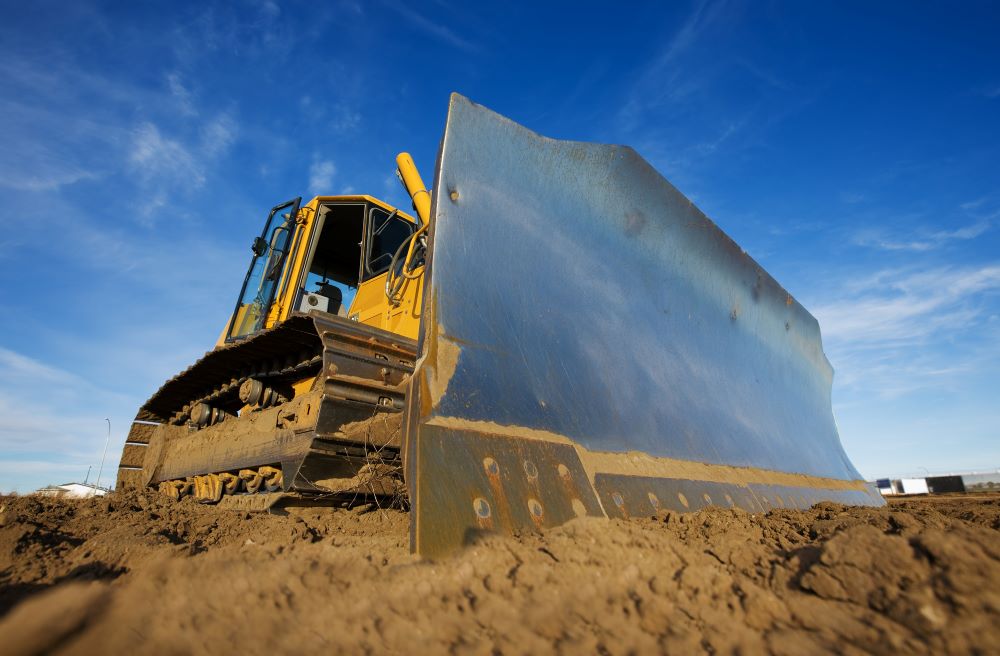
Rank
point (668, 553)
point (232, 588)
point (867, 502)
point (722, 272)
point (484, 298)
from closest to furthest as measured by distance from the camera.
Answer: point (232, 588), point (668, 553), point (484, 298), point (722, 272), point (867, 502)

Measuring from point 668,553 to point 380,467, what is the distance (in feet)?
5.03

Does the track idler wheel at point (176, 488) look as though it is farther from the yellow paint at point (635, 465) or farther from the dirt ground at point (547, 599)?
the yellow paint at point (635, 465)

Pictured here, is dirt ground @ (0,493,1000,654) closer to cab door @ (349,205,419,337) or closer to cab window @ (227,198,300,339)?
cab door @ (349,205,419,337)

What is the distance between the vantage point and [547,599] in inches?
34.1

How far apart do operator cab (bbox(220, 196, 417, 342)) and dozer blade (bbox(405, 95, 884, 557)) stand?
193 centimetres

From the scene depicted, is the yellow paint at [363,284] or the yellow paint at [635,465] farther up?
the yellow paint at [363,284]

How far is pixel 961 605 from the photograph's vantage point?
0.73 m

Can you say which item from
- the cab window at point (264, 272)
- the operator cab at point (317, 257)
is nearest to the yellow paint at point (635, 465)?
the operator cab at point (317, 257)

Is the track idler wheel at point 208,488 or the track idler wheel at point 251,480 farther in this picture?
the track idler wheel at point 208,488

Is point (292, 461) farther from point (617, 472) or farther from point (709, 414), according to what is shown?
point (709, 414)

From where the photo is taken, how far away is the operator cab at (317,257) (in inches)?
151

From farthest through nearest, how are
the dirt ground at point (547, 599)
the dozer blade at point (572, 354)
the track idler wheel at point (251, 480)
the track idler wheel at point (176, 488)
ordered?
the track idler wheel at point (176, 488) → the track idler wheel at point (251, 480) → the dozer blade at point (572, 354) → the dirt ground at point (547, 599)

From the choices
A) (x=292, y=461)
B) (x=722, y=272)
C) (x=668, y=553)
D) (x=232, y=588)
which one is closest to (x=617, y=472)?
(x=668, y=553)

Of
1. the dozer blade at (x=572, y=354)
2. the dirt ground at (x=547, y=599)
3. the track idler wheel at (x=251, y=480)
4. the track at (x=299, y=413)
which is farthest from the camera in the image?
the track idler wheel at (x=251, y=480)
